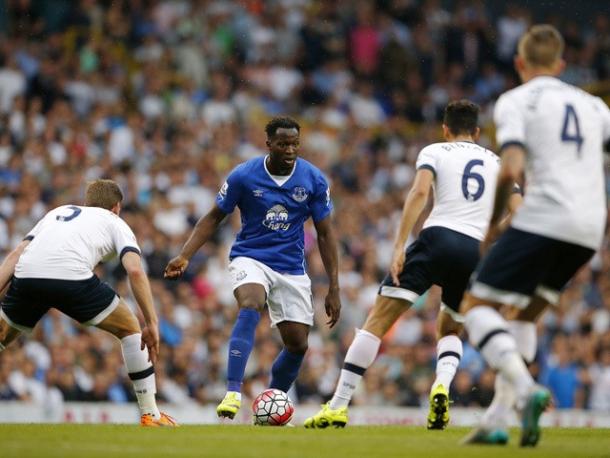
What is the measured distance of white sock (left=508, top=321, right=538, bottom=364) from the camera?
8.23 metres

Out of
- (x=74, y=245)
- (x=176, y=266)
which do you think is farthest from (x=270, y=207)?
(x=74, y=245)

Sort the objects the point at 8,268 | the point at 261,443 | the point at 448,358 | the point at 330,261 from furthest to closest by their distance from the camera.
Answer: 1. the point at 330,261
2. the point at 448,358
3. the point at 8,268
4. the point at 261,443

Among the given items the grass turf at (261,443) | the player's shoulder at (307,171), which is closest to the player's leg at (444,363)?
the grass turf at (261,443)

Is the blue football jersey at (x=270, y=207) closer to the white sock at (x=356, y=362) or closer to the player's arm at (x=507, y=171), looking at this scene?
the white sock at (x=356, y=362)

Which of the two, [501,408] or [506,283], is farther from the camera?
[501,408]

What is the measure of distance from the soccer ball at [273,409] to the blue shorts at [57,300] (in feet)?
4.94

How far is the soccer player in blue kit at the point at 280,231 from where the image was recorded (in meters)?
10.7

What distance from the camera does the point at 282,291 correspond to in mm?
10836

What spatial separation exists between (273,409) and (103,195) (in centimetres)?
217

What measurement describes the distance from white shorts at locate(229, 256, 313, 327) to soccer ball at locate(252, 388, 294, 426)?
0.64 meters

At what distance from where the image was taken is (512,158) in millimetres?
7375

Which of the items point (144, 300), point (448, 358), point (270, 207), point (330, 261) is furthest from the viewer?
point (330, 261)

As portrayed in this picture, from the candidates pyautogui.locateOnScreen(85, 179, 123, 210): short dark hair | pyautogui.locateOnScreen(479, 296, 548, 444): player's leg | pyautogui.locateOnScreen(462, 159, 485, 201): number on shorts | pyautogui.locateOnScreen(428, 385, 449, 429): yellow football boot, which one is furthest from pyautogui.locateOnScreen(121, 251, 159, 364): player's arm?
pyautogui.locateOnScreen(479, 296, 548, 444): player's leg

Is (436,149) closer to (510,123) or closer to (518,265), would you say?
(510,123)
